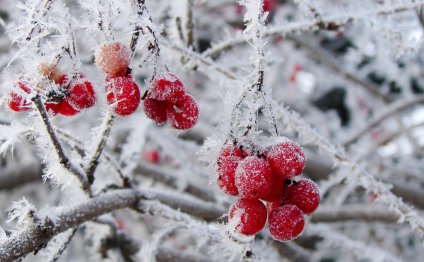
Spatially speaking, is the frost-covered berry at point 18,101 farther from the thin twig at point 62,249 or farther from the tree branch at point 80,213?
the thin twig at point 62,249

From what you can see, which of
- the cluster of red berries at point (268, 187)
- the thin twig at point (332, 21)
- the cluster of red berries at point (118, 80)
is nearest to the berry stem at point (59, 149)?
the cluster of red berries at point (118, 80)

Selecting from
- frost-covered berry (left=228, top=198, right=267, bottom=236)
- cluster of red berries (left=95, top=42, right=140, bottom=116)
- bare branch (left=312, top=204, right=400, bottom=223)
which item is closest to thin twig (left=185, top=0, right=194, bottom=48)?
cluster of red berries (left=95, top=42, right=140, bottom=116)

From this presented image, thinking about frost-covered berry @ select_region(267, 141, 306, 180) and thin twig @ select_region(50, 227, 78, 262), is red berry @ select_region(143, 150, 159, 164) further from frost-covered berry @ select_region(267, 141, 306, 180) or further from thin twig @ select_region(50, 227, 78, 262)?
frost-covered berry @ select_region(267, 141, 306, 180)

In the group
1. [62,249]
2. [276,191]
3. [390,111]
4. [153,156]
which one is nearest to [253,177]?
[276,191]

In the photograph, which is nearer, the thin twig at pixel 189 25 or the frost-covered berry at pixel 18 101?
the frost-covered berry at pixel 18 101

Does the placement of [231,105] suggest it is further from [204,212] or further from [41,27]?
[204,212]

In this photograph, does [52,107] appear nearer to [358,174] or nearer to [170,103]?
[170,103]
